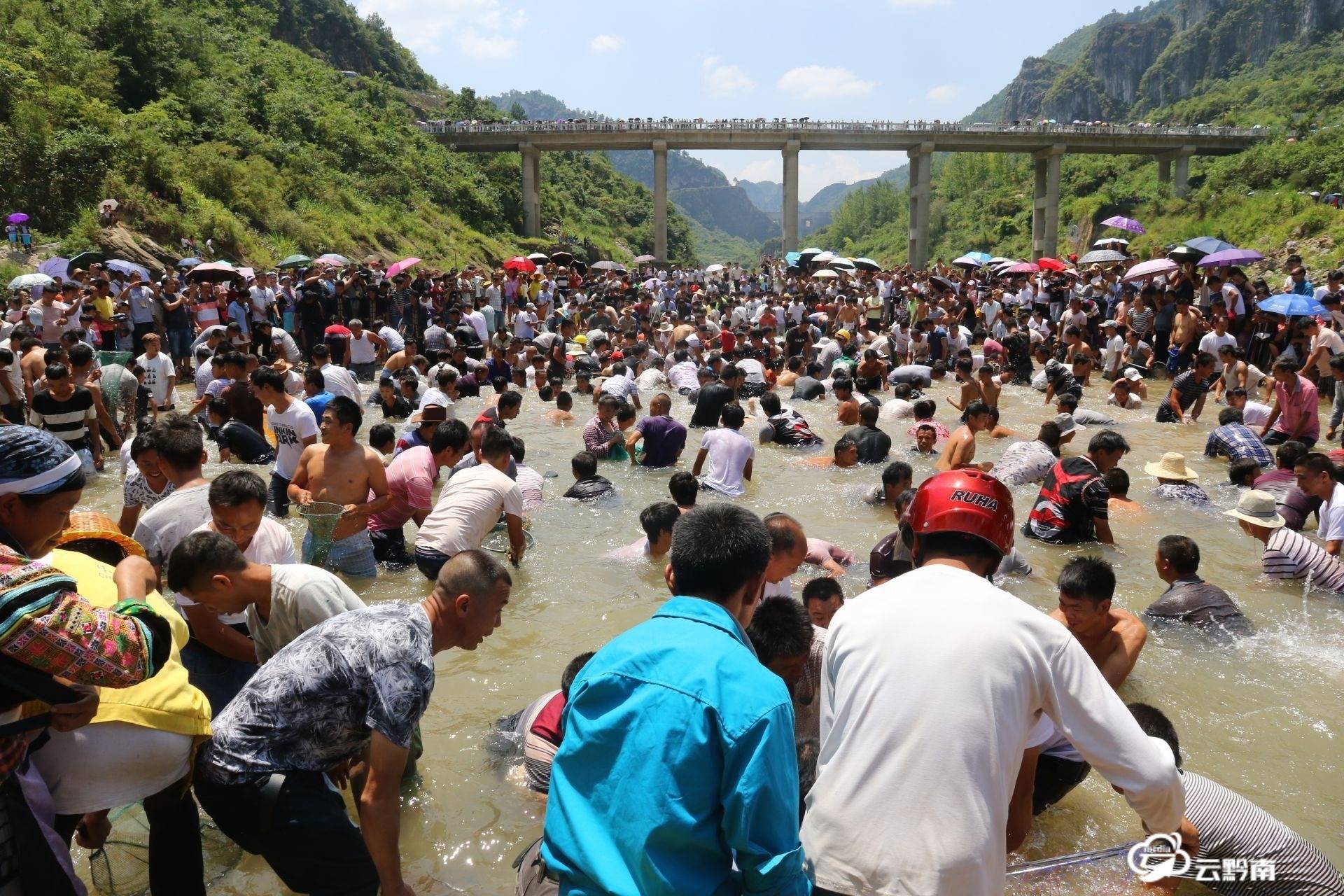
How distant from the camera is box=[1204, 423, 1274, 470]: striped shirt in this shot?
30.2 ft

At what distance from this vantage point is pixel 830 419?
13.2 meters

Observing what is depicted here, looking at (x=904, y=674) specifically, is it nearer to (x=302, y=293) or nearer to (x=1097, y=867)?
(x=1097, y=867)

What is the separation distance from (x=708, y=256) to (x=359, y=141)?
14556cm

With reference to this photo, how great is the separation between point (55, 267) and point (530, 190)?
3617 cm

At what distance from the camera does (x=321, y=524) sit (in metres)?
5.64

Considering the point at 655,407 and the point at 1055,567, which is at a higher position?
the point at 655,407

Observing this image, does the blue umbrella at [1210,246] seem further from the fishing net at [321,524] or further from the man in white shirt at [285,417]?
the fishing net at [321,524]

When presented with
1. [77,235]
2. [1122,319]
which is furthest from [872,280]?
[77,235]

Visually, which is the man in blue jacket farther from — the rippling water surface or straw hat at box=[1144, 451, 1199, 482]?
straw hat at box=[1144, 451, 1199, 482]

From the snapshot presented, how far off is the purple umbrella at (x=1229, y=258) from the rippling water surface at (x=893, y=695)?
8.13 m

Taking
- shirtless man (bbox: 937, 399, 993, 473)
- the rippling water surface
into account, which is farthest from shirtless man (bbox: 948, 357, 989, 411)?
shirtless man (bbox: 937, 399, 993, 473)

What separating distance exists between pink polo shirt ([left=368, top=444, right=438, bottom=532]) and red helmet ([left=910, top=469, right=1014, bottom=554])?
16.8 feet

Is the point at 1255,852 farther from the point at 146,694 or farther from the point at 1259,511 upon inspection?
the point at 1259,511

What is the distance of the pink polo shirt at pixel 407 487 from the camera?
22.0 ft
